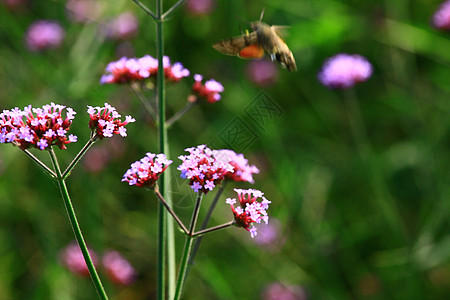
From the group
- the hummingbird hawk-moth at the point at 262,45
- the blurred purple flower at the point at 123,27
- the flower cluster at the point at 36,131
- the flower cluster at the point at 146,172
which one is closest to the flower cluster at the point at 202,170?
the flower cluster at the point at 146,172

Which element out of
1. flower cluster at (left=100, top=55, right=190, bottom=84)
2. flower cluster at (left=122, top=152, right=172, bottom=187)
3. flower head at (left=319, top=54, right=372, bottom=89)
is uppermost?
flower head at (left=319, top=54, right=372, bottom=89)

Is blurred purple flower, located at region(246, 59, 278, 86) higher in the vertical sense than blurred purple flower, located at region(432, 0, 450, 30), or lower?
higher

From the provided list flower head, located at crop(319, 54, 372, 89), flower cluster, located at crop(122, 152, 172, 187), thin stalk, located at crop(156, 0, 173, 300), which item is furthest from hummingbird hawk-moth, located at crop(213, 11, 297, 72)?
flower head, located at crop(319, 54, 372, 89)

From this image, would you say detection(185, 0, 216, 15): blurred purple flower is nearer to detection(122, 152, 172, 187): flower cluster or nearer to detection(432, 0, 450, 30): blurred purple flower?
detection(432, 0, 450, 30): blurred purple flower

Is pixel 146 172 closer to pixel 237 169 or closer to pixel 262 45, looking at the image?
pixel 237 169

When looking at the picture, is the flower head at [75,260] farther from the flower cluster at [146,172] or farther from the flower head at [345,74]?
the flower head at [345,74]
